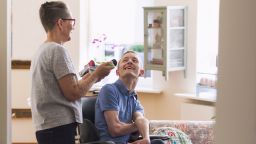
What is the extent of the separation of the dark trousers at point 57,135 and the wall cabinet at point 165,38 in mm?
2370

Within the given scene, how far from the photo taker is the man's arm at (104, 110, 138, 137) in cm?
293

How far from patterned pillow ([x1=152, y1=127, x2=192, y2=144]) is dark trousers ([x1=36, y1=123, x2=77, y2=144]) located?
1065mm

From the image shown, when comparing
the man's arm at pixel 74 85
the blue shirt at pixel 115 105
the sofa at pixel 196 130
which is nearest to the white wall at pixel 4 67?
the man's arm at pixel 74 85

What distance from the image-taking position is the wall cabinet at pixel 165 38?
187 inches

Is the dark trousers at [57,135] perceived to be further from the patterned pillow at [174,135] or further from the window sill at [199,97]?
the window sill at [199,97]

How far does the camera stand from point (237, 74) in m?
1.70

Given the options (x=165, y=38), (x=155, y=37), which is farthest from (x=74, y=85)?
(x=155, y=37)

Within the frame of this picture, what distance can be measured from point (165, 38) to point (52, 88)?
242 cm

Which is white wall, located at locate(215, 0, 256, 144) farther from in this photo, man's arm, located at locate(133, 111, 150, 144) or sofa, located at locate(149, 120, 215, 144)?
sofa, located at locate(149, 120, 215, 144)

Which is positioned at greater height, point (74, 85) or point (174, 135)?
point (74, 85)

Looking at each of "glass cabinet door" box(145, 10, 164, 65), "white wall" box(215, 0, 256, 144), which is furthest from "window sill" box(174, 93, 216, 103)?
"white wall" box(215, 0, 256, 144)

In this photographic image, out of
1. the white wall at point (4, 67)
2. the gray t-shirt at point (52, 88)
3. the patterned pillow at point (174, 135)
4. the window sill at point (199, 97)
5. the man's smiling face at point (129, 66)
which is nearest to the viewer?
the gray t-shirt at point (52, 88)

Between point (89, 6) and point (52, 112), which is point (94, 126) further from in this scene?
point (89, 6)

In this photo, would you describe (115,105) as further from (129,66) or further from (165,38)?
(165,38)
